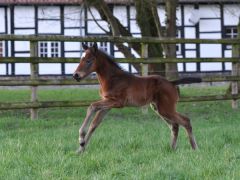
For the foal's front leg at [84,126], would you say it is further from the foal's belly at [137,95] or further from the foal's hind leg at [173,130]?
the foal's hind leg at [173,130]

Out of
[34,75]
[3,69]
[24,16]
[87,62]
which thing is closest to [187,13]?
[24,16]

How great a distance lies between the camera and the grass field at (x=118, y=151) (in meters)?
5.61

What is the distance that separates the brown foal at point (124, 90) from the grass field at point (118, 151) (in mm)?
414

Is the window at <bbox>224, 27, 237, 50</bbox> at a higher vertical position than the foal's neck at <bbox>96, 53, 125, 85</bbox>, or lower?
higher

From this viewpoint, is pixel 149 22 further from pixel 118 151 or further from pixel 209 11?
pixel 209 11

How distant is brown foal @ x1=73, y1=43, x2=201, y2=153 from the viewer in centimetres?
748

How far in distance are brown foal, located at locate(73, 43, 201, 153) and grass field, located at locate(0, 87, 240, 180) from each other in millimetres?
414

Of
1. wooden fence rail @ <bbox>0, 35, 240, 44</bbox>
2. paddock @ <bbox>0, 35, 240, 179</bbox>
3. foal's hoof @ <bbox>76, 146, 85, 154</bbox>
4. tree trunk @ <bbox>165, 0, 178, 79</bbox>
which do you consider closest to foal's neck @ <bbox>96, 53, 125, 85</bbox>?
paddock @ <bbox>0, 35, 240, 179</bbox>

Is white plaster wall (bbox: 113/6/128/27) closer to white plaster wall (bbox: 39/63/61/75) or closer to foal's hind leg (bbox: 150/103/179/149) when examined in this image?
white plaster wall (bbox: 39/63/61/75)

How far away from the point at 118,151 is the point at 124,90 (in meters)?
0.97

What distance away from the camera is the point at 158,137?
892cm

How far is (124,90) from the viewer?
7.66 metres

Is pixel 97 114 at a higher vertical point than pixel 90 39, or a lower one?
lower

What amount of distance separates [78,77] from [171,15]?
1050 cm
